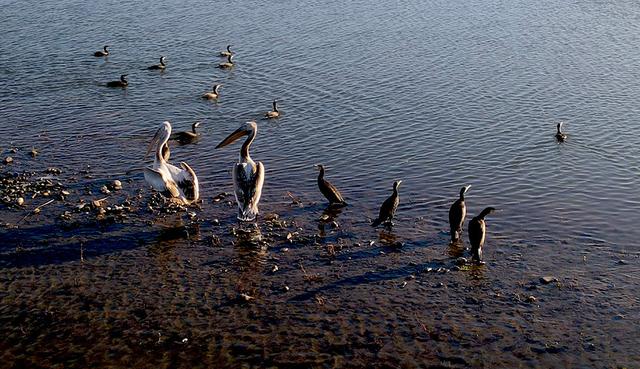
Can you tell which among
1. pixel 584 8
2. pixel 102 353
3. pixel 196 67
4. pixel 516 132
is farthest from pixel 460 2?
pixel 102 353

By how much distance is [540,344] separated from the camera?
450 inches

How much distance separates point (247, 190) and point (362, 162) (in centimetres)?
564

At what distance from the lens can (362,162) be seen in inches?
818

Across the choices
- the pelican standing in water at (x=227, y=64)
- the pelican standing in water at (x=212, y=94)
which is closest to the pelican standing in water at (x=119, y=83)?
the pelican standing in water at (x=212, y=94)

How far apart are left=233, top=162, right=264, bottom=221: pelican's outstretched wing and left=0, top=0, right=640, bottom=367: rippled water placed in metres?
0.92

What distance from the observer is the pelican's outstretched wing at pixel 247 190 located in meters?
15.9

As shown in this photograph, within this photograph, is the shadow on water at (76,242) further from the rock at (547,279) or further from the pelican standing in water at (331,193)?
the rock at (547,279)

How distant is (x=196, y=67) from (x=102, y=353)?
22817 mm

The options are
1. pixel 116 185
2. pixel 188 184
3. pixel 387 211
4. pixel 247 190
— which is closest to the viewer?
pixel 387 211

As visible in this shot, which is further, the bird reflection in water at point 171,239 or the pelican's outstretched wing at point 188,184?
the pelican's outstretched wing at point 188,184

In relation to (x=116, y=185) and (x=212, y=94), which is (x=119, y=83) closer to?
(x=212, y=94)

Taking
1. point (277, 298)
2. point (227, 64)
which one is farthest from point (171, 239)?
point (227, 64)

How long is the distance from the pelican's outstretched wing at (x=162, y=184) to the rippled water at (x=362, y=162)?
0.83 meters

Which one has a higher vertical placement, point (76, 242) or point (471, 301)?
point (76, 242)
